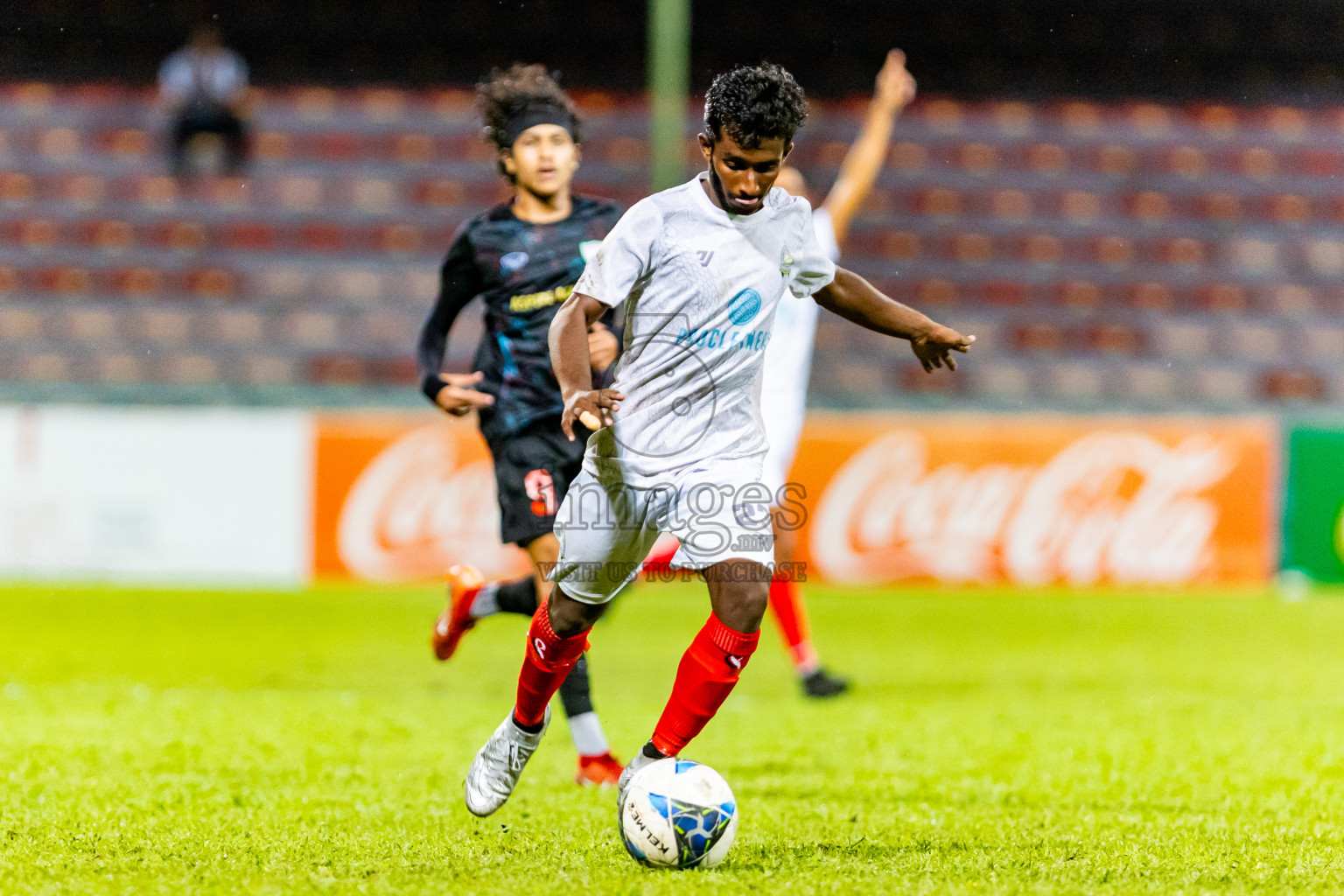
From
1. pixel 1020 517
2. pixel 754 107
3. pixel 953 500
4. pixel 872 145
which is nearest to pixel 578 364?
pixel 754 107

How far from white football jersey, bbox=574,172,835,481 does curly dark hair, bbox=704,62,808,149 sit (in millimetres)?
198

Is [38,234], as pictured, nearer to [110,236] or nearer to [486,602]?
[110,236]

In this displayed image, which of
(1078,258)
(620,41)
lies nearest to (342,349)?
(620,41)

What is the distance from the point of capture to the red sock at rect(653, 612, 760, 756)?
10.6 ft

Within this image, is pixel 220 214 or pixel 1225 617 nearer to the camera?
pixel 1225 617

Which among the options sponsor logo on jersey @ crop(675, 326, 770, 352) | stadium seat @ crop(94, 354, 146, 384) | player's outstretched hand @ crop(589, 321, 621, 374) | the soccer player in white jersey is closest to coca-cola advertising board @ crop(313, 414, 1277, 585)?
stadium seat @ crop(94, 354, 146, 384)

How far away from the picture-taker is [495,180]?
511 inches

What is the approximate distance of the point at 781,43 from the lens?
523 inches

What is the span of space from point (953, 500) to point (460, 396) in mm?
6374

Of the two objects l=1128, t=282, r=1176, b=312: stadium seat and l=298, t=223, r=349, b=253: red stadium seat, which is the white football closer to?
l=298, t=223, r=349, b=253: red stadium seat

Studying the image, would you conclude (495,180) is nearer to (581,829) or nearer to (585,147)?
(585,147)

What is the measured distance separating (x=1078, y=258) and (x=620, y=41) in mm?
4376

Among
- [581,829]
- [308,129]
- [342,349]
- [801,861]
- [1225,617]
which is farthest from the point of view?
[308,129]

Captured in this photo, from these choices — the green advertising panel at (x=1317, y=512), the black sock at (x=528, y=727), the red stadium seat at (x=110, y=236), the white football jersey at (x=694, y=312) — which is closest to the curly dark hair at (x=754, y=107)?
the white football jersey at (x=694, y=312)
